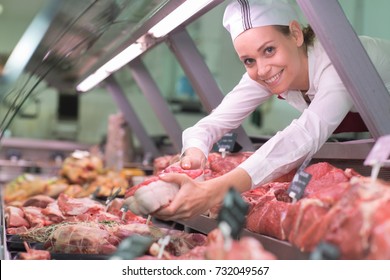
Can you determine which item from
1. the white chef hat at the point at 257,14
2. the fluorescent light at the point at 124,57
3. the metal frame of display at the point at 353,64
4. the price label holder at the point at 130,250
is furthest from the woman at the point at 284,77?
the fluorescent light at the point at 124,57

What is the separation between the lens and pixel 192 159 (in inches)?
111

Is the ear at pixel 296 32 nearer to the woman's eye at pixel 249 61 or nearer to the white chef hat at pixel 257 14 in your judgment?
the white chef hat at pixel 257 14

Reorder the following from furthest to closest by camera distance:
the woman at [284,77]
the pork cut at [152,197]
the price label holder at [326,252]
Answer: the woman at [284,77]
the pork cut at [152,197]
the price label holder at [326,252]

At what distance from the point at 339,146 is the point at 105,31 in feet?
5.76

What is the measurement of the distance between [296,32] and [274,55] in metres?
0.17

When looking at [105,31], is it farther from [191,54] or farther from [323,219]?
[323,219]

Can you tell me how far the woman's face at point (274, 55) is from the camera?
253 cm

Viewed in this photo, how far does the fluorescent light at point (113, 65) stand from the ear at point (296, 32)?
4.89 feet

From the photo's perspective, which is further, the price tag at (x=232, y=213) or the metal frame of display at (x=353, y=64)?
the metal frame of display at (x=353, y=64)

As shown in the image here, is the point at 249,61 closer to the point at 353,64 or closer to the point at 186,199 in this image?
the point at 353,64

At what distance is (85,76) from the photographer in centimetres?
570

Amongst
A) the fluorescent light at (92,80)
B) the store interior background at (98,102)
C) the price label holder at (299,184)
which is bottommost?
the price label holder at (299,184)

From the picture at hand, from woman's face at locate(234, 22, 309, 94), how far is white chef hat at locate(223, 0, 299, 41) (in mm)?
27

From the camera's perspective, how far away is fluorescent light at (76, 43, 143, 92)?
4111 millimetres
